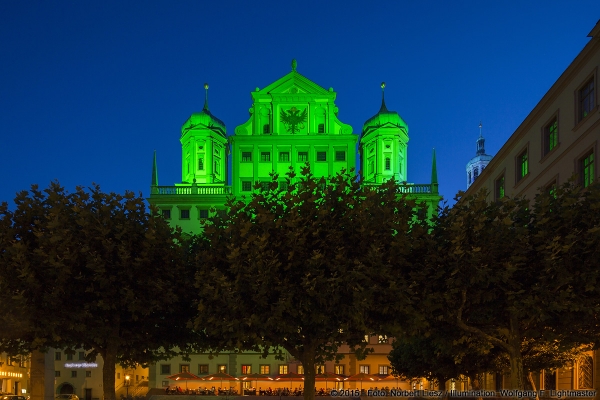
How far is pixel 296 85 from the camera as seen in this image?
3701 inches

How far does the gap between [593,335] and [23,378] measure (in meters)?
82.2

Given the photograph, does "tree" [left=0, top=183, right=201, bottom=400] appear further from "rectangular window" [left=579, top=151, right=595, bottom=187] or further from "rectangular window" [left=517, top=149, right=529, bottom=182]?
"rectangular window" [left=517, top=149, right=529, bottom=182]

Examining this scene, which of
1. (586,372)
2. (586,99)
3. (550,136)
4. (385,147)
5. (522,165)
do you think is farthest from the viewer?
(385,147)

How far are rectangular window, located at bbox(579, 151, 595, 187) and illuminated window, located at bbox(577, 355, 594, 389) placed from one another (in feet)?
30.3

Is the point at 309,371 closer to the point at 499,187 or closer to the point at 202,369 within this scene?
the point at 499,187

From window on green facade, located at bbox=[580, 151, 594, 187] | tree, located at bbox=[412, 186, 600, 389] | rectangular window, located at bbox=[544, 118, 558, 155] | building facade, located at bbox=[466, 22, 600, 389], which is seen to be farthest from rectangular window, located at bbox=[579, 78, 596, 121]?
tree, located at bbox=[412, 186, 600, 389]

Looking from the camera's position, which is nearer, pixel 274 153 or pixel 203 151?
pixel 274 153

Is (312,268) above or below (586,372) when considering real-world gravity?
above

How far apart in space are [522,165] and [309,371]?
26.2 m

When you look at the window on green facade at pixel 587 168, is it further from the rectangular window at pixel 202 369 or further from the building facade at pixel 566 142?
the rectangular window at pixel 202 369

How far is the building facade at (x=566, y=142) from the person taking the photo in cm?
3647

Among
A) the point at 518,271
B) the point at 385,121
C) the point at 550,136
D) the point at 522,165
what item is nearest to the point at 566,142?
the point at 550,136

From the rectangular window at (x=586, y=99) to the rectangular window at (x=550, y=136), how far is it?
3.74 meters

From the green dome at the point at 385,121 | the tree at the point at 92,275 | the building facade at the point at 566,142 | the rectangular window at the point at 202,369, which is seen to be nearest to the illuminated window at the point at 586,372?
the building facade at the point at 566,142
